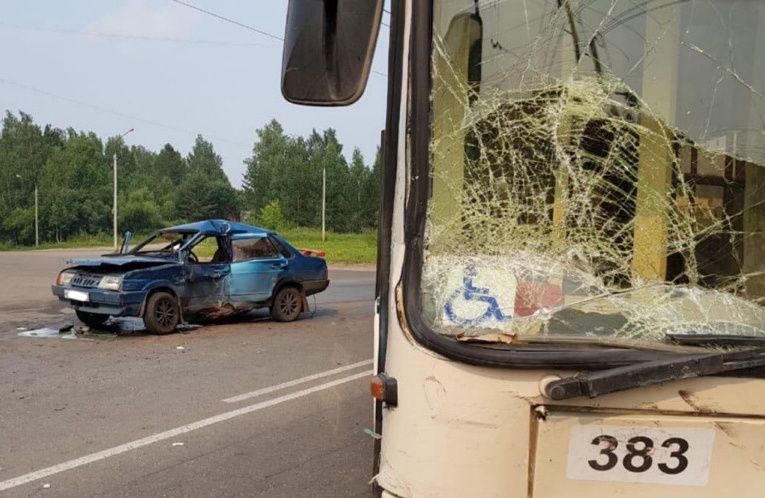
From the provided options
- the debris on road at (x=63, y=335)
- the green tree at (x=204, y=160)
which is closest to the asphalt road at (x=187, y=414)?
the debris on road at (x=63, y=335)

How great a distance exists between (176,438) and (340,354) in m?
4.09

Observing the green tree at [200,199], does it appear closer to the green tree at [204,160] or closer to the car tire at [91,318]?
the green tree at [204,160]

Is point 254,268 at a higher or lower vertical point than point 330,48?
lower

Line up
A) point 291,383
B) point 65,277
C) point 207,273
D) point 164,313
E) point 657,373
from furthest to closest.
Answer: point 207,273, point 65,277, point 164,313, point 291,383, point 657,373

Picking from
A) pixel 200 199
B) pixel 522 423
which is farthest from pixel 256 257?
pixel 200 199

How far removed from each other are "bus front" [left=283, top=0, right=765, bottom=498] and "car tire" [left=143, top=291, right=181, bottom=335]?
30.0 feet

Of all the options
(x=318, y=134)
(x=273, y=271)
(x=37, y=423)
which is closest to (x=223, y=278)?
(x=273, y=271)

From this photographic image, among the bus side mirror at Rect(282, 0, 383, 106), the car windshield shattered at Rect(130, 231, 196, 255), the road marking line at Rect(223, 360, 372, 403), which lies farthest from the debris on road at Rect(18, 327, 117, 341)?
the bus side mirror at Rect(282, 0, 383, 106)

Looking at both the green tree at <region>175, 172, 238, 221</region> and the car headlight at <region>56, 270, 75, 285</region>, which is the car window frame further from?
the green tree at <region>175, 172, 238, 221</region>

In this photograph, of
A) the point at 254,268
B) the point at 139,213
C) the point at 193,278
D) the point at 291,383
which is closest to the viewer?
the point at 291,383

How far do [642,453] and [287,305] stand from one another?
1118cm

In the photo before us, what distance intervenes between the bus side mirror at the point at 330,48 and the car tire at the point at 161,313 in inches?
363

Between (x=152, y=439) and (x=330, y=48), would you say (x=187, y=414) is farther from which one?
(x=330, y=48)

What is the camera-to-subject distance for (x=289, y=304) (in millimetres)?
12617
